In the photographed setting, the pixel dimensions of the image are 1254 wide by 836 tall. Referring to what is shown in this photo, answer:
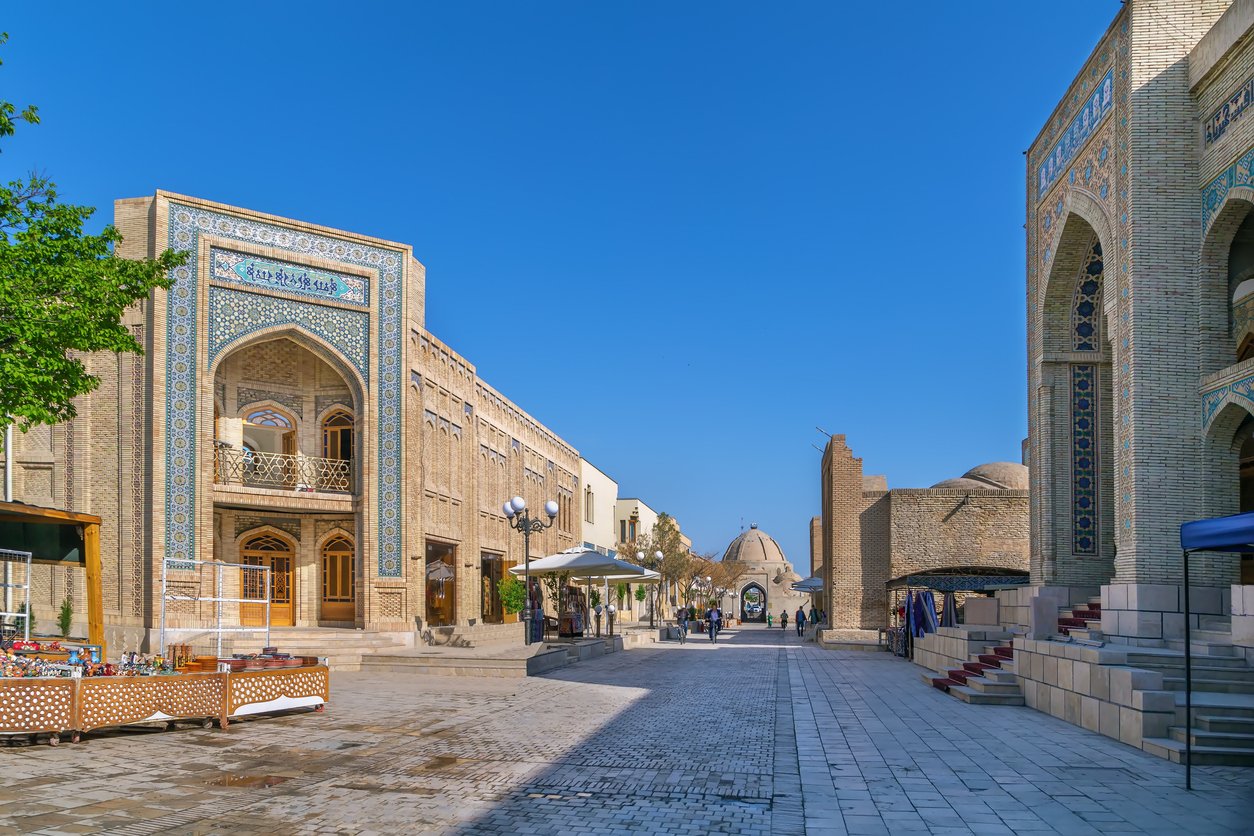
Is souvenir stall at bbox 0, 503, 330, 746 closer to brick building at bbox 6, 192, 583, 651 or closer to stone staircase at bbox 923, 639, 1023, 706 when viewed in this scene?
brick building at bbox 6, 192, 583, 651

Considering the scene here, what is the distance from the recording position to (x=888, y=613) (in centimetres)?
3123

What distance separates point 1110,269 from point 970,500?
1748 cm

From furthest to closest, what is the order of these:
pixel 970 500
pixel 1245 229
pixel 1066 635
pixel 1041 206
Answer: pixel 970 500, pixel 1041 206, pixel 1066 635, pixel 1245 229

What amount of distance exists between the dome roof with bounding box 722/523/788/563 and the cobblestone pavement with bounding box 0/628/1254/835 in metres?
66.0

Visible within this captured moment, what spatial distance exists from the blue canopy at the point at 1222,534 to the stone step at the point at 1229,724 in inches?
76.0

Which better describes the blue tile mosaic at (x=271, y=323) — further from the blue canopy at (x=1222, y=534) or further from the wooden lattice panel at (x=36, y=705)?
the blue canopy at (x=1222, y=534)

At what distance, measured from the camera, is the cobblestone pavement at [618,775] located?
6.94 meters

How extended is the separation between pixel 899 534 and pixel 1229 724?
22197 mm

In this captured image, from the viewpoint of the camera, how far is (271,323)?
2188 cm

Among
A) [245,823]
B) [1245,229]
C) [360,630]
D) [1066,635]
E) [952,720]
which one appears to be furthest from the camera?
[360,630]

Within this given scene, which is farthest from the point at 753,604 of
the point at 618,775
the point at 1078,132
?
the point at 618,775

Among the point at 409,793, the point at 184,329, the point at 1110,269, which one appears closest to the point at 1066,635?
the point at 1110,269

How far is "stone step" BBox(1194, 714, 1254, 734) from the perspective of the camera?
9047mm

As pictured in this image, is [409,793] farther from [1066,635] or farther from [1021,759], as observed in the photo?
[1066,635]
